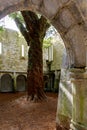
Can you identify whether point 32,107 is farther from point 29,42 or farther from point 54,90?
point 54,90

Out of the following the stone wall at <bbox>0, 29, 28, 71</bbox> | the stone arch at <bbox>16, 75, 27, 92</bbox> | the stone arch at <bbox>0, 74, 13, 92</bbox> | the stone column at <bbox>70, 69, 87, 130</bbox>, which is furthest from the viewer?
the stone arch at <bbox>16, 75, 27, 92</bbox>

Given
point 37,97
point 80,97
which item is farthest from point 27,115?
point 80,97

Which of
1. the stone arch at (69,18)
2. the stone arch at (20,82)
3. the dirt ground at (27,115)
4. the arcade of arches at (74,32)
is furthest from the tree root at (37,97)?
the stone arch at (69,18)

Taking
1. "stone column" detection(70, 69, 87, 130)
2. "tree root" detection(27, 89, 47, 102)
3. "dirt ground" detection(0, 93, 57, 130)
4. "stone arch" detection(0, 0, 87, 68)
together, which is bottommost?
"dirt ground" detection(0, 93, 57, 130)

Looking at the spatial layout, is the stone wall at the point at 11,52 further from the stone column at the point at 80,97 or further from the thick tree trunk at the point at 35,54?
the stone column at the point at 80,97

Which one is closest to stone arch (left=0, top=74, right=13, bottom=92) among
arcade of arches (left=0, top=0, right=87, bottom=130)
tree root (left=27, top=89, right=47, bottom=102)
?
tree root (left=27, top=89, right=47, bottom=102)

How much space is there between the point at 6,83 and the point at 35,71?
4.83 m

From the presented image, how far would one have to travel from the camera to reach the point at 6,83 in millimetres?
11812

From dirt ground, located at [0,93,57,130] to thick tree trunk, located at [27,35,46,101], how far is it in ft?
1.25

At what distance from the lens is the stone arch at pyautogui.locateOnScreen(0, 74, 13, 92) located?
1172 centimetres

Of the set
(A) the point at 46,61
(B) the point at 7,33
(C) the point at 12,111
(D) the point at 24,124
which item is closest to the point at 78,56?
(D) the point at 24,124

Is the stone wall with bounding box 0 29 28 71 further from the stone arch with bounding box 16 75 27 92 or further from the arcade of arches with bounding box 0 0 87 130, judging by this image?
the arcade of arches with bounding box 0 0 87 130

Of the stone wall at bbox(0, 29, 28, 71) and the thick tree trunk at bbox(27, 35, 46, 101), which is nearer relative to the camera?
the thick tree trunk at bbox(27, 35, 46, 101)

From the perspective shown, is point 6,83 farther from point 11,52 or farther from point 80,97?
point 80,97
